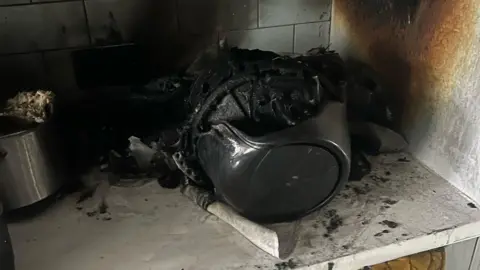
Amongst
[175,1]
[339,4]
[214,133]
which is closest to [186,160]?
[214,133]

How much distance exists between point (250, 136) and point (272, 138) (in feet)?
0.10

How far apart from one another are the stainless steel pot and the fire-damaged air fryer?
21 centimetres

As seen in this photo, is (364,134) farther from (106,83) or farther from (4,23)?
(4,23)

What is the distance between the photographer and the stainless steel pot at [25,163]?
695 mm

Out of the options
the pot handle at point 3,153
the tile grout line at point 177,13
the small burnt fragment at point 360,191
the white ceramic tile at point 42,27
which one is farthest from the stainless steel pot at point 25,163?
the small burnt fragment at point 360,191

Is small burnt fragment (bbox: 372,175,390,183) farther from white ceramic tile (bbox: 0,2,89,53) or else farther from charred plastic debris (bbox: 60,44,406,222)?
white ceramic tile (bbox: 0,2,89,53)

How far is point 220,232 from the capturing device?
723 mm

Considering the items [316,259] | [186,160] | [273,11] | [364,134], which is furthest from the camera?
[273,11]

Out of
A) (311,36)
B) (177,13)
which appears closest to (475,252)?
(311,36)

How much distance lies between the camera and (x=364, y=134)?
89 centimetres

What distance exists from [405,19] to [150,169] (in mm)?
504

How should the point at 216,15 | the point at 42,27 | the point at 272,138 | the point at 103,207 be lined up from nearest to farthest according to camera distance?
the point at 272,138, the point at 103,207, the point at 42,27, the point at 216,15

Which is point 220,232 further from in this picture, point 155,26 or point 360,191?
point 155,26

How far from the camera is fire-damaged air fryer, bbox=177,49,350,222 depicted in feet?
2.16
